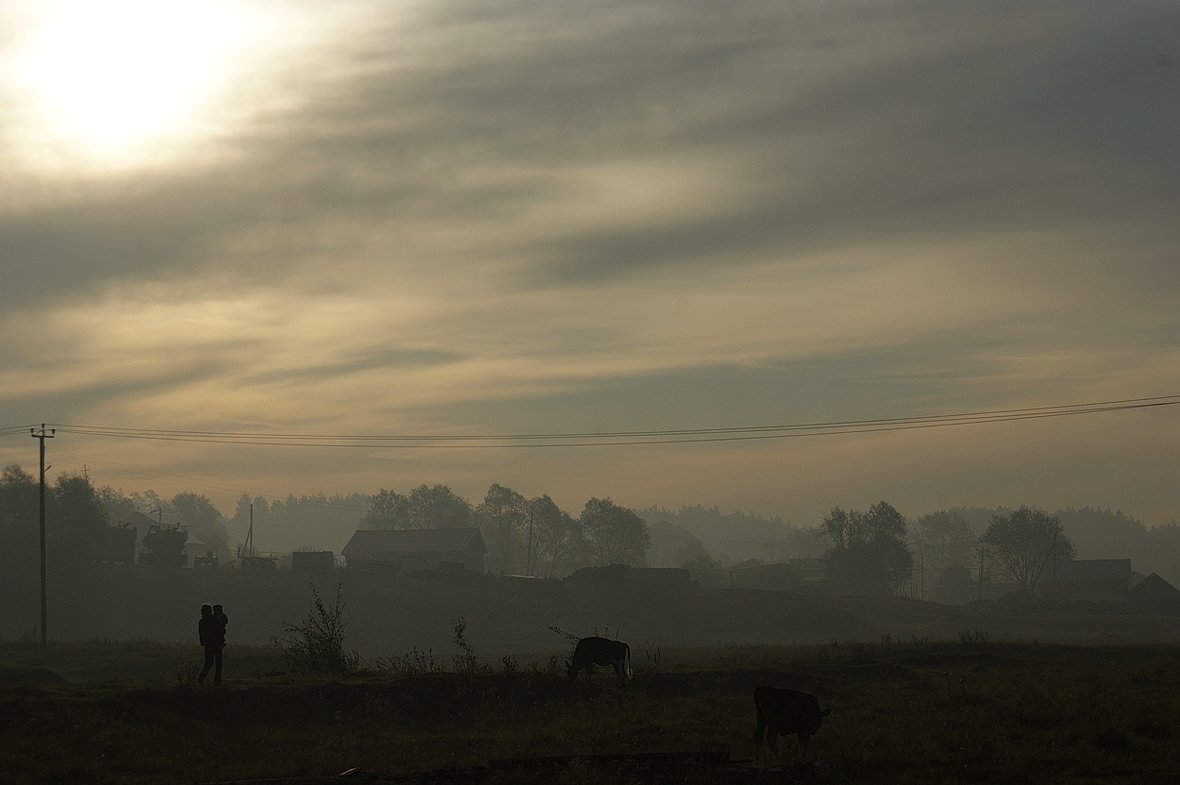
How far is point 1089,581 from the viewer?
484 feet

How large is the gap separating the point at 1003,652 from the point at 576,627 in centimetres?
5723

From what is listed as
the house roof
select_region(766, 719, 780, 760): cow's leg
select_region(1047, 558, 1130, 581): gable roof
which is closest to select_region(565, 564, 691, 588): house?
the house roof

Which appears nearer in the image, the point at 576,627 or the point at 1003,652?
the point at 1003,652

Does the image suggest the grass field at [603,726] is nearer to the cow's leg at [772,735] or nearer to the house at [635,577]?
the cow's leg at [772,735]

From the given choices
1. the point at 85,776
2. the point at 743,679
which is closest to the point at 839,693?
the point at 743,679

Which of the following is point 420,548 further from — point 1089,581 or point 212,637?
point 212,637

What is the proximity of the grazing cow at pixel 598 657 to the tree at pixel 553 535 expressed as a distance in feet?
524

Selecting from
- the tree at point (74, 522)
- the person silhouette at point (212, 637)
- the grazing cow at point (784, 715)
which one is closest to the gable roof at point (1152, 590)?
the tree at point (74, 522)

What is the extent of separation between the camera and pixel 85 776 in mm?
20172

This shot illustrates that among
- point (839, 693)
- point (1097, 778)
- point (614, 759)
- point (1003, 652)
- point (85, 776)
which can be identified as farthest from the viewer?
point (1003, 652)

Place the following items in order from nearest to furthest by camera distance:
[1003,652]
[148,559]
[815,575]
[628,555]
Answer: [1003,652], [148,559], [815,575], [628,555]

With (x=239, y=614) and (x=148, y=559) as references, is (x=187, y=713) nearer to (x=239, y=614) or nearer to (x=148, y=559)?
(x=239, y=614)

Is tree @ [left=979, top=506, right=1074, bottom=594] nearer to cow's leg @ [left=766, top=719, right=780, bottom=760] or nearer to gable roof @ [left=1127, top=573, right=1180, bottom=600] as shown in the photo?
gable roof @ [left=1127, top=573, right=1180, bottom=600]

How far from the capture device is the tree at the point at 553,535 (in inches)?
7545
